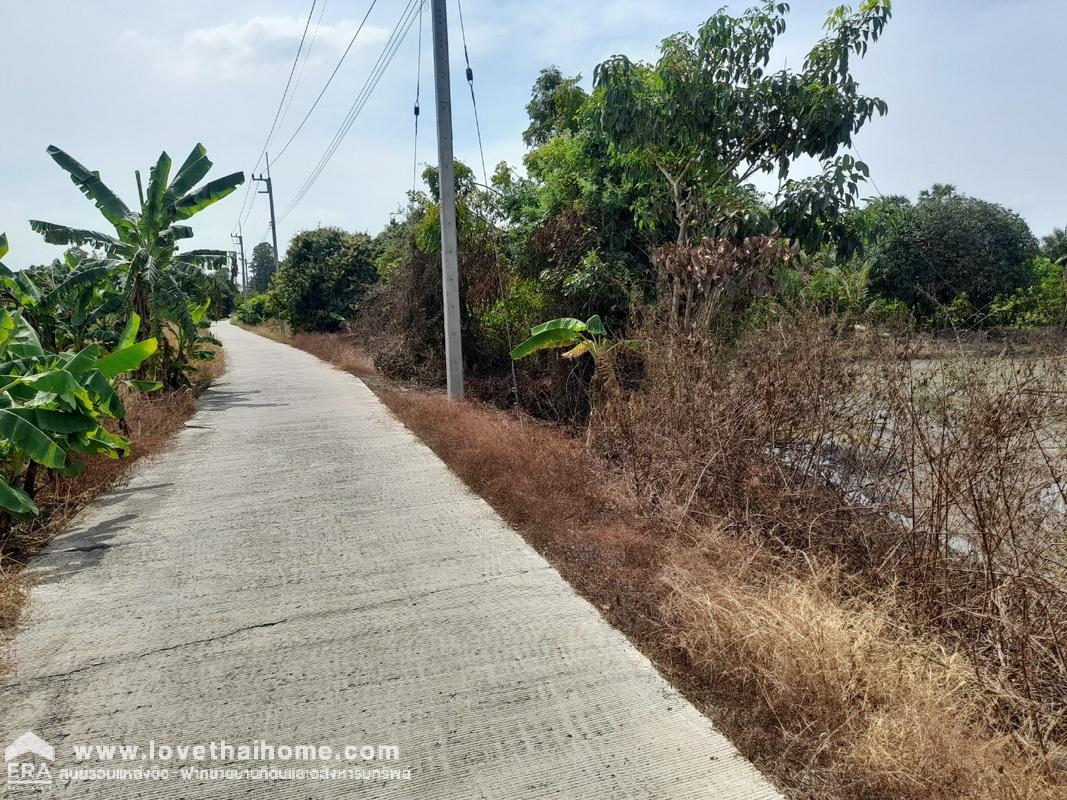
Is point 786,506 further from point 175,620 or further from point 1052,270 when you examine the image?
point 1052,270

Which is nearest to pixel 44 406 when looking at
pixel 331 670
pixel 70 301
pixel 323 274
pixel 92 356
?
pixel 92 356

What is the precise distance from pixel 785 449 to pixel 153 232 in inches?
463

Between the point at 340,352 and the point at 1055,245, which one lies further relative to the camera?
the point at 1055,245

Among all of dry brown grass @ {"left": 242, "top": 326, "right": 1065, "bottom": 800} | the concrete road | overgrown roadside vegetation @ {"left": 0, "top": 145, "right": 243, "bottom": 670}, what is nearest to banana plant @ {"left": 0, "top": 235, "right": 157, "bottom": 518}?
overgrown roadside vegetation @ {"left": 0, "top": 145, "right": 243, "bottom": 670}

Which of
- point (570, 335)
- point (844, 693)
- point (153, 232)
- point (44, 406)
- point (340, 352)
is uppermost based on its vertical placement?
point (153, 232)

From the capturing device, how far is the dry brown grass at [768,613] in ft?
8.06

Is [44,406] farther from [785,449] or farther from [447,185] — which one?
[447,185]

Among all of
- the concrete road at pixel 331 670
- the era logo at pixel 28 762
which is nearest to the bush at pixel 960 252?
the concrete road at pixel 331 670

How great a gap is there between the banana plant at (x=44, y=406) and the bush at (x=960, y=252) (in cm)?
2468

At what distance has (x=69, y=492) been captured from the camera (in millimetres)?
5840

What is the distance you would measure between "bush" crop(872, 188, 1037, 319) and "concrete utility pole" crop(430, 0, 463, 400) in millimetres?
19253

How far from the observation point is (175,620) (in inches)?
148

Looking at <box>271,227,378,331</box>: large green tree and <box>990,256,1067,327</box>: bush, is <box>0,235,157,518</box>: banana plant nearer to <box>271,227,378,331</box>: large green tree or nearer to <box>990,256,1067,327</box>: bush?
<box>990,256,1067,327</box>: bush

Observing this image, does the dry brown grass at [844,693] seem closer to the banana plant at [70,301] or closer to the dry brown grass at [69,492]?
the dry brown grass at [69,492]
